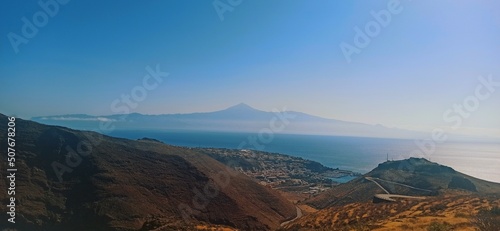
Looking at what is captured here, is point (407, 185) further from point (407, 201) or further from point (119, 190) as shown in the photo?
point (119, 190)

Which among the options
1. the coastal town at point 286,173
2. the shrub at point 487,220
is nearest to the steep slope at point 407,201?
the shrub at point 487,220

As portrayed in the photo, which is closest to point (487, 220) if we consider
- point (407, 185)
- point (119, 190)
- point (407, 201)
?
point (407, 201)

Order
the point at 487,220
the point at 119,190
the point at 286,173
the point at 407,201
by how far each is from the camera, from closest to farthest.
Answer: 1. the point at 487,220
2. the point at 407,201
3. the point at 119,190
4. the point at 286,173

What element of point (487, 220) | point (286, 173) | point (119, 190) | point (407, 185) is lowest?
point (286, 173)

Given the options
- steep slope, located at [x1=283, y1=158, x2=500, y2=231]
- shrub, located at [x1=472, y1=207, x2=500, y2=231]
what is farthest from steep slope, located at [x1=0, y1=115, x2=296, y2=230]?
shrub, located at [x1=472, y1=207, x2=500, y2=231]

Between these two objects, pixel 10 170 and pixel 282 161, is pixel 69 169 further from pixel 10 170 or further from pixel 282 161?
pixel 282 161

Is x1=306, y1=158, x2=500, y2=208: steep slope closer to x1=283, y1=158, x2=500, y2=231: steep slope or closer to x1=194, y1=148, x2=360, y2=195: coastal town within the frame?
x1=283, y1=158, x2=500, y2=231: steep slope

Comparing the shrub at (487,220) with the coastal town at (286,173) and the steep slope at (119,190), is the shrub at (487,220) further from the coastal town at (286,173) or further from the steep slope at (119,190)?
the coastal town at (286,173)

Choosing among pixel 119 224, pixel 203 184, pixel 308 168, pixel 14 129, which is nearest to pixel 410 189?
pixel 203 184
